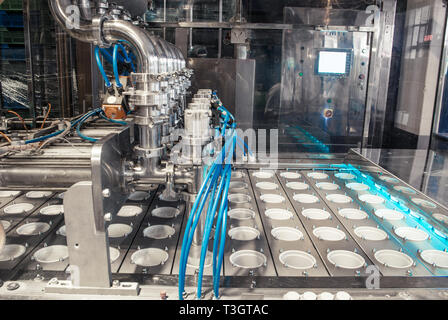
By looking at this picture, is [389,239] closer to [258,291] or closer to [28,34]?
[258,291]

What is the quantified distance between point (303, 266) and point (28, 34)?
280 cm

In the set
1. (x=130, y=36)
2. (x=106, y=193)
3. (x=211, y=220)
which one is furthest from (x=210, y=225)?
(x=130, y=36)

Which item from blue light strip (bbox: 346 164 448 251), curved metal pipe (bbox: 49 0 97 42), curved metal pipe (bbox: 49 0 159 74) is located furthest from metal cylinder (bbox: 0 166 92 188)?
blue light strip (bbox: 346 164 448 251)

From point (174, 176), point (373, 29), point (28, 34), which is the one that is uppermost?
point (373, 29)

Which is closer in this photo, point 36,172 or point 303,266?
point 36,172

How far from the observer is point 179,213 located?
175cm

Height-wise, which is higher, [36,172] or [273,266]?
[36,172]

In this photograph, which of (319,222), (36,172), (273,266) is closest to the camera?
(36,172)

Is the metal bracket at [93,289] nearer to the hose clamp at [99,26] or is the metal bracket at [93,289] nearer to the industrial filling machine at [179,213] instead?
the industrial filling machine at [179,213]

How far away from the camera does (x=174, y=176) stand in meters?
1.24

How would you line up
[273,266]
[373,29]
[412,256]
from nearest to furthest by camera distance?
[273,266], [412,256], [373,29]

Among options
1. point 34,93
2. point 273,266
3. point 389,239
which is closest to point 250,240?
point 273,266

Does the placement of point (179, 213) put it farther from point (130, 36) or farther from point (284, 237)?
point (130, 36)

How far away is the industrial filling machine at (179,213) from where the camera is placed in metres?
1.06
